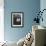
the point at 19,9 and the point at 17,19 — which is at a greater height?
the point at 19,9

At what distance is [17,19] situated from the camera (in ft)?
18.7

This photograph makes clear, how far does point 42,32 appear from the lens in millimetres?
2822

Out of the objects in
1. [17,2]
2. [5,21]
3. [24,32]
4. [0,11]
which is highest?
[17,2]

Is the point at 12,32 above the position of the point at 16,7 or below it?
below

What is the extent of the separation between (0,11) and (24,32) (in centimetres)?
131

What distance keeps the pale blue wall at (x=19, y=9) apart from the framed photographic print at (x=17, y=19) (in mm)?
124

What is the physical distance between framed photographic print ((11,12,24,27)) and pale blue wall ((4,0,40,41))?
0.12m

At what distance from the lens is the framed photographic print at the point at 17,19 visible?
5.67 m

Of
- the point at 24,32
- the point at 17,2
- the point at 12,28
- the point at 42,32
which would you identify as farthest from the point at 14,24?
the point at 42,32

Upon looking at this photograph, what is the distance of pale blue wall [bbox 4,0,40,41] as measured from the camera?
5629 millimetres

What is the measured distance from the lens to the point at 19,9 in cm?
566

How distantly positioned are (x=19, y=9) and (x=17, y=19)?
419mm

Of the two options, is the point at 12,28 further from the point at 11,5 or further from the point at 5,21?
the point at 11,5

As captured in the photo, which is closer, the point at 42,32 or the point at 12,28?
the point at 42,32
